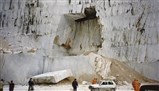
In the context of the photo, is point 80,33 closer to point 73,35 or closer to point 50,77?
point 73,35

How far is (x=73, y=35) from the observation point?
54.2 feet

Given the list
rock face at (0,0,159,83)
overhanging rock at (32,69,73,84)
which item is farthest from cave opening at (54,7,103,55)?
overhanging rock at (32,69,73,84)

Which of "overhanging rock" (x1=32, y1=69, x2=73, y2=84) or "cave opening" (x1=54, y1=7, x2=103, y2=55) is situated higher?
"cave opening" (x1=54, y1=7, x2=103, y2=55)

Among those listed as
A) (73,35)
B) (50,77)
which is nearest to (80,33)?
(73,35)

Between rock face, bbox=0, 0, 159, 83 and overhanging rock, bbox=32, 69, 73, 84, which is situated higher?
rock face, bbox=0, 0, 159, 83

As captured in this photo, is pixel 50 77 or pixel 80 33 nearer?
pixel 50 77

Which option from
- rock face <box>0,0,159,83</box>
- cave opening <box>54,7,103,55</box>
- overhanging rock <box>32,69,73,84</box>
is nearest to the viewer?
overhanging rock <box>32,69,73,84</box>

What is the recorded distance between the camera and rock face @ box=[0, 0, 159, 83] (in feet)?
45.0

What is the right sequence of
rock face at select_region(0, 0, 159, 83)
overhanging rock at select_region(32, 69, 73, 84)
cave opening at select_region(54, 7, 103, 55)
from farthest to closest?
cave opening at select_region(54, 7, 103, 55)
rock face at select_region(0, 0, 159, 83)
overhanging rock at select_region(32, 69, 73, 84)

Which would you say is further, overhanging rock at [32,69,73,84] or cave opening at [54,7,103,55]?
cave opening at [54,7,103,55]

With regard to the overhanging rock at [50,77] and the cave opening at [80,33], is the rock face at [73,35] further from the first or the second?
the overhanging rock at [50,77]

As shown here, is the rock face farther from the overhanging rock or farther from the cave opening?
the overhanging rock

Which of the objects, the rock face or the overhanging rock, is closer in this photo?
the overhanging rock

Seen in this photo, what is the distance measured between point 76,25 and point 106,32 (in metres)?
2.30
